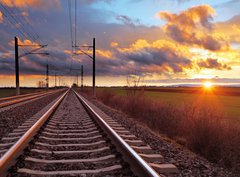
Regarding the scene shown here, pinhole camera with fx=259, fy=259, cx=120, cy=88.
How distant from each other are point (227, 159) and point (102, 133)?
3.52 meters

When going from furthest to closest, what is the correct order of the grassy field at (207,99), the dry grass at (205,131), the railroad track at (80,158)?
the grassy field at (207,99) → the dry grass at (205,131) → the railroad track at (80,158)

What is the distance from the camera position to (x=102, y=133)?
25.7 ft

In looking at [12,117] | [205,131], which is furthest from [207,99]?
[12,117]

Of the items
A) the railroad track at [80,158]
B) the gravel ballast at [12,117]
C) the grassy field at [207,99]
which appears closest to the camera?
the railroad track at [80,158]

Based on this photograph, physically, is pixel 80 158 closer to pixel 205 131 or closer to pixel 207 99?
pixel 205 131

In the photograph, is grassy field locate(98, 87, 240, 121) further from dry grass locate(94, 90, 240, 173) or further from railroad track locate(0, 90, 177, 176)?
railroad track locate(0, 90, 177, 176)

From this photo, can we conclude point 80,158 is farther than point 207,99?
No

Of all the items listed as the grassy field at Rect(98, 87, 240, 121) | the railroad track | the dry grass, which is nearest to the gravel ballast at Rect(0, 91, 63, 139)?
the railroad track

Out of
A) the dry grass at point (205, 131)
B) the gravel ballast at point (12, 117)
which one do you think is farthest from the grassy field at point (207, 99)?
the gravel ballast at point (12, 117)

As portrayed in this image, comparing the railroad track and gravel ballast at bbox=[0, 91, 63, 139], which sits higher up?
the railroad track

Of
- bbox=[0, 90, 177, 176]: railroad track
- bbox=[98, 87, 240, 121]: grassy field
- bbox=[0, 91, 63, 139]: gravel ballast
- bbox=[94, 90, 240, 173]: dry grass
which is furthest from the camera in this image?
bbox=[98, 87, 240, 121]: grassy field

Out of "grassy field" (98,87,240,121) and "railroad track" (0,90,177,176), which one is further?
"grassy field" (98,87,240,121)

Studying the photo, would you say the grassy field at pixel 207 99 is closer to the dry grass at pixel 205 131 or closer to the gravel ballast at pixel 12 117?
the dry grass at pixel 205 131

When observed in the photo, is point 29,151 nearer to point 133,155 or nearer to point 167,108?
point 133,155
